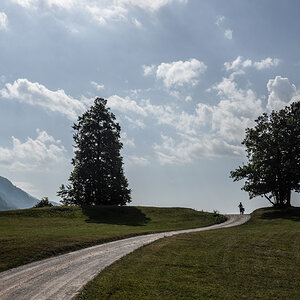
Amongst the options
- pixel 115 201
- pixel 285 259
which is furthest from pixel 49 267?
pixel 115 201

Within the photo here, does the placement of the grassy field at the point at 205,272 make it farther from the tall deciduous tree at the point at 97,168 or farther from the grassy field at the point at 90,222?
the tall deciduous tree at the point at 97,168

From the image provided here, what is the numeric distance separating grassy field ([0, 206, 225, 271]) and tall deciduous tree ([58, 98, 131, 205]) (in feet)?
21.4

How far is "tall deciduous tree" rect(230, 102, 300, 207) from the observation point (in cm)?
5541

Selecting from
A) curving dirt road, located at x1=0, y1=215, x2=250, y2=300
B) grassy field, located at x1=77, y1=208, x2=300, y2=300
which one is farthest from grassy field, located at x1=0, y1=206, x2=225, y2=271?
grassy field, located at x1=77, y1=208, x2=300, y2=300

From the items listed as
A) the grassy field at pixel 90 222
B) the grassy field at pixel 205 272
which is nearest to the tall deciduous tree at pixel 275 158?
the grassy field at pixel 90 222

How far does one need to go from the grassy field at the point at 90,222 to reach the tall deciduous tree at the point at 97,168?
21.4ft

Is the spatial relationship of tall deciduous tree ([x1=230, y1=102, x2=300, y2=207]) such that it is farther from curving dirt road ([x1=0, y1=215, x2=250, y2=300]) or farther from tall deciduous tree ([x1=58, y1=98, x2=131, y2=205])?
curving dirt road ([x1=0, y1=215, x2=250, y2=300])

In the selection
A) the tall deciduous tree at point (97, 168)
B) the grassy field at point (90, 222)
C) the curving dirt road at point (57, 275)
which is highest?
the tall deciduous tree at point (97, 168)

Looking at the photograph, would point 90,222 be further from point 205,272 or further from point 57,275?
point 205,272

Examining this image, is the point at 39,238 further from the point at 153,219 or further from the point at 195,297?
the point at 153,219

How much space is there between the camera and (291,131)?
56250mm

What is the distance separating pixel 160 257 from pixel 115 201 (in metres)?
42.3

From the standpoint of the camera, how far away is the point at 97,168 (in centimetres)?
6084

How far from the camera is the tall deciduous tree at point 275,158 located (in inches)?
2181
